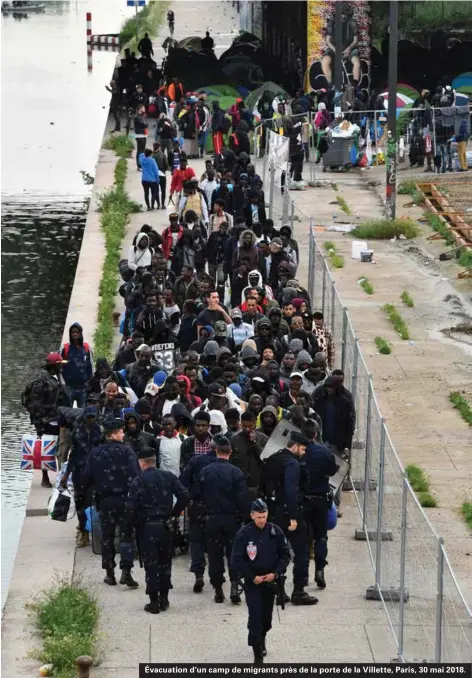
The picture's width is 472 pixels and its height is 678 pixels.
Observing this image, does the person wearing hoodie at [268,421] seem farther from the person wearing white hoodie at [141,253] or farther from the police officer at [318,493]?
the person wearing white hoodie at [141,253]

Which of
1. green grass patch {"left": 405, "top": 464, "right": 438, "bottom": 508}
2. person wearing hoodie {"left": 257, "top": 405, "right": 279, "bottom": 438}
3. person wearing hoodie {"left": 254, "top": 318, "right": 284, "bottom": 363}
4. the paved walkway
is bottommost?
green grass patch {"left": 405, "top": 464, "right": 438, "bottom": 508}

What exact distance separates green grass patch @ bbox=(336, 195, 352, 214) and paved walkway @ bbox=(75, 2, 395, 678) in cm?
1841

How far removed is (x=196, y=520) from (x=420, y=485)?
3.67 meters

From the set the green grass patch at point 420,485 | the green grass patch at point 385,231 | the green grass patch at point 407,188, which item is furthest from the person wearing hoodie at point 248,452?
the green grass patch at point 407,188

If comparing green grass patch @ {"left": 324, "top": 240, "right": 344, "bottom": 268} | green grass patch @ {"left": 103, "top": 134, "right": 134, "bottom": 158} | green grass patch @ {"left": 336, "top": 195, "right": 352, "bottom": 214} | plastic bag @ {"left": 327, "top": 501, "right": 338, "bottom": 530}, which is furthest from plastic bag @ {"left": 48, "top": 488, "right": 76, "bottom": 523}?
green grass patch @ {"left": 103, "top": 134, "right": 134, "bottom": 158}

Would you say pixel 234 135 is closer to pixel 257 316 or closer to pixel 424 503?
pixel 257 316

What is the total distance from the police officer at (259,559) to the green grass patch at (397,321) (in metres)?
11.6

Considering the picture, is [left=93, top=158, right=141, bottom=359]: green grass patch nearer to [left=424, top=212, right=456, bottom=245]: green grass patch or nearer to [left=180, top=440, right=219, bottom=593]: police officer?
[left=424, top=212, right=456, bottom=245]: green grass patch

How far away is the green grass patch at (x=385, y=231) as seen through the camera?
32094 millimetres

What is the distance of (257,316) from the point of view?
20016 millimetres

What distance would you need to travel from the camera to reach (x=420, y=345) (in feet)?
80.4

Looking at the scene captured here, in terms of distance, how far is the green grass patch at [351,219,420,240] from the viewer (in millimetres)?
32094

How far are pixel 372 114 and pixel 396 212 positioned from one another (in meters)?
5.42

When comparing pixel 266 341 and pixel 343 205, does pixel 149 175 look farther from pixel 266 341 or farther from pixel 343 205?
pixel 266 341
